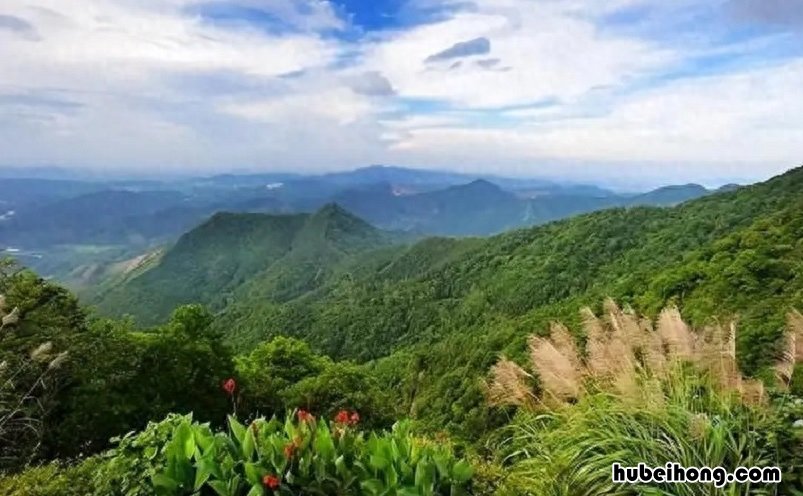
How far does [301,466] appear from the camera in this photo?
306 cm

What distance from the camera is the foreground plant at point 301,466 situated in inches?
119

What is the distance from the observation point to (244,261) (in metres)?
168

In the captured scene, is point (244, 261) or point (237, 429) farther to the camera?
point (244, 261)

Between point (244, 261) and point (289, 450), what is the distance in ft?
558

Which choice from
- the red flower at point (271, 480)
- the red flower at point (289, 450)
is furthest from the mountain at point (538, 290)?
the red flower at point (271, 480)

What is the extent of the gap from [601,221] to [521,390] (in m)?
77.1

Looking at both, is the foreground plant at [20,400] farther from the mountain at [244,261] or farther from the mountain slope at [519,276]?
the mountain at [244,261]

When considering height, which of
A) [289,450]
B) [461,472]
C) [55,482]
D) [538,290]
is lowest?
[538,290]

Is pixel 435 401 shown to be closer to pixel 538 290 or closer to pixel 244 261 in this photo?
pixel 538 290

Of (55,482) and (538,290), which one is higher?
(55,482)

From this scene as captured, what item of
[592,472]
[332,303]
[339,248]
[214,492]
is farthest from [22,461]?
[339,248]

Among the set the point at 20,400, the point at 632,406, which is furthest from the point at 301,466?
the point at 20,400

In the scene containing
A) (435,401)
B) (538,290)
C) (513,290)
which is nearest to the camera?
(435,401)

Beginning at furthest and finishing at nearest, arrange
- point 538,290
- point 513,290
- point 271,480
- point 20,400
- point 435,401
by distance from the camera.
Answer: point 513,290 → point 538,290 → point 435,401 → point 20,400 → point 271,480
